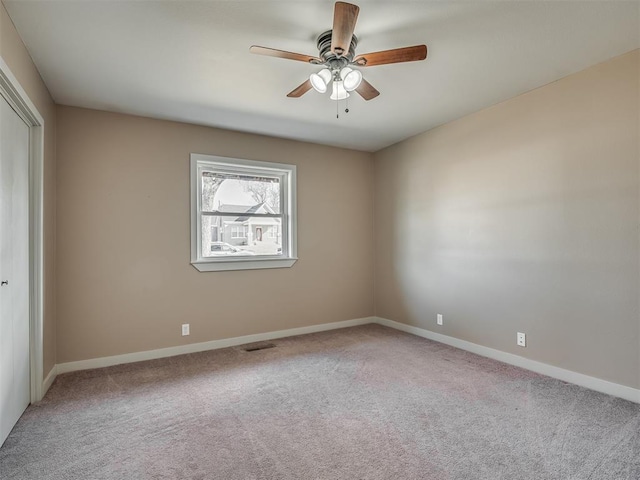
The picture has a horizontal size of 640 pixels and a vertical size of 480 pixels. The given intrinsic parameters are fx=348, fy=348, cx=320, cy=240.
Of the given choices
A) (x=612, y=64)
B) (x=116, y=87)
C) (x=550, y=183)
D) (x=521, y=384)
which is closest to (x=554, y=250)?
(x=550, y=183)

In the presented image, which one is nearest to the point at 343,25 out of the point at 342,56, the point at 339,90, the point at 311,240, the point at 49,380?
the point at 342,56

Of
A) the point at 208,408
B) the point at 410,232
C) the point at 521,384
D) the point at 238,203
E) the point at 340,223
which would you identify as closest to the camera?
the point at 208,408

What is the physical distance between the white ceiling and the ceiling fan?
0.45ft

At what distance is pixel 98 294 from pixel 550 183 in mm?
4336

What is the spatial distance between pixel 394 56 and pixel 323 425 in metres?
2.37

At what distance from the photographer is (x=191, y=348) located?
3814mm

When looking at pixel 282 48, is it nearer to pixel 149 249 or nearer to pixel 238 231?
pixel 238 231

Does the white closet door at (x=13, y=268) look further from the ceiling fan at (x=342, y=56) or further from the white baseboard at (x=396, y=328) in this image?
the ceiling fan at (x=342, y=56)

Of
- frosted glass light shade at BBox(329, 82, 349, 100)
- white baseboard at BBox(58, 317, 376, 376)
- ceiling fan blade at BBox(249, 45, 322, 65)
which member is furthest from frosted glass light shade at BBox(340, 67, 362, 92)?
white baseboard at BBox(58, 317, 376, 376)

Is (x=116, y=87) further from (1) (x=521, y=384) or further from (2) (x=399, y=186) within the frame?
(1) (x=521, y=384)

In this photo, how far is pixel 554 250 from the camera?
3.00m

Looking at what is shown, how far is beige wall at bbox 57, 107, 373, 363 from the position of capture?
3336mm

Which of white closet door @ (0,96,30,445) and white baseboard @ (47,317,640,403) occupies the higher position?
white closet door @ (0,96,30,445)

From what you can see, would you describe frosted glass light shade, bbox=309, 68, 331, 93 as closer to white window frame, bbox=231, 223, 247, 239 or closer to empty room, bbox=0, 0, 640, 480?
empty room, bbox=0, 0, 640, 480
